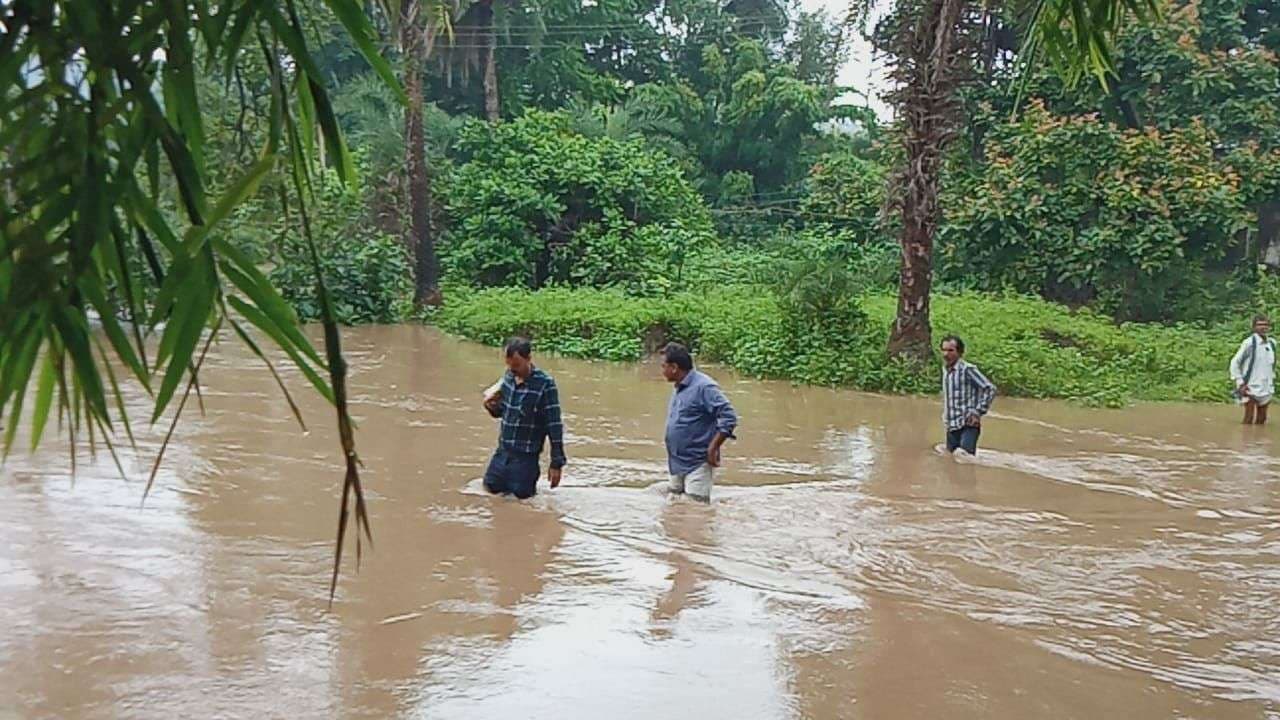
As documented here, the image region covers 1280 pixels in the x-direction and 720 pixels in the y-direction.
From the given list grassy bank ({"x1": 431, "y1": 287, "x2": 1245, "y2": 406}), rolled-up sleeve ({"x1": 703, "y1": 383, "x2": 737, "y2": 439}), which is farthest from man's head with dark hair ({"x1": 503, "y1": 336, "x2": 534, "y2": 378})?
grassy bank ({"x1": 431, "y1": 287, "x2": 1245, "y2": 406})

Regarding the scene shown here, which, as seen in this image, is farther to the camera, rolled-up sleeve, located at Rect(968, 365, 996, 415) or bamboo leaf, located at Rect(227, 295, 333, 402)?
rolled-up sleeve, located at Rect(968, 365, 996, 415)

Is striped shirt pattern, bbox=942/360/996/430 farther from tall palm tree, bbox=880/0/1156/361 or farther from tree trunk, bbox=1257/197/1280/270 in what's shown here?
tree trunk, bbox=1257/197/1280/270

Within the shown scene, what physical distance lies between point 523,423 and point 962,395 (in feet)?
14.9

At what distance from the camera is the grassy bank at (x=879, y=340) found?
56.4 feet

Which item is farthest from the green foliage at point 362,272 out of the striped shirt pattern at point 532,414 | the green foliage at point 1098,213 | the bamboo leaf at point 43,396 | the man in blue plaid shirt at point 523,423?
the bamboo leaf at point 43,396

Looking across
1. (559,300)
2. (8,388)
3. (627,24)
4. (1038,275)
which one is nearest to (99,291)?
(8,388)

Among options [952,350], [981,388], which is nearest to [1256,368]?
[981,388]

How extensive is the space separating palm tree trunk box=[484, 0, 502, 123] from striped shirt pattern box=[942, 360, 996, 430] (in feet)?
72.3

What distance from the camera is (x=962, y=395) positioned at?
38.2 feet

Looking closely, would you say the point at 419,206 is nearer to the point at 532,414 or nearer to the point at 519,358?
the point at 532,414

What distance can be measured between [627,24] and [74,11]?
1401 inches

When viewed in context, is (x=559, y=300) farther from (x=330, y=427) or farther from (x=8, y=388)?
(x=8, y=388)

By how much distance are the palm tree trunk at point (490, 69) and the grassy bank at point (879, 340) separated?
10388mm

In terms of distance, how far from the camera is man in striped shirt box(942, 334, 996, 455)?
37.7 ft
